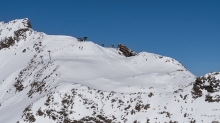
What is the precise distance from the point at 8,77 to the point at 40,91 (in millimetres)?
20230

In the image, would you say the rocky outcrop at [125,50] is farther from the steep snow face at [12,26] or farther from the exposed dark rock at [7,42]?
the exposed dark rock at [7,42]

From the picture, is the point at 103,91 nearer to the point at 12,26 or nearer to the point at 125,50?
the point at 125,50

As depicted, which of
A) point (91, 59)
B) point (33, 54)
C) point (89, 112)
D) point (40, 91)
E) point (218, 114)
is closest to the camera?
point (218, 114)

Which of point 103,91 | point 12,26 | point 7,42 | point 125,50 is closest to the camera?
point 103,91

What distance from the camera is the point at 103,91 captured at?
3825 centimetres

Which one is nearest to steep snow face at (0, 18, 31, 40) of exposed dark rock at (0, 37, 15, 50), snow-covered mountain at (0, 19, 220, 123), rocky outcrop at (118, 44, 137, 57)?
exposed dark rock at (0, 37, 15, 50)

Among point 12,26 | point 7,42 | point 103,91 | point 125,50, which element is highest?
point 12,26

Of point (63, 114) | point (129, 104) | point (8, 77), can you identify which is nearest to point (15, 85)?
point (8, 77)

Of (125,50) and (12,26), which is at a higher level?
(12,26)

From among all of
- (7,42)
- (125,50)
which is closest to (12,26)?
(7,42)

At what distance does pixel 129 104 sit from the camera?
36.2 m

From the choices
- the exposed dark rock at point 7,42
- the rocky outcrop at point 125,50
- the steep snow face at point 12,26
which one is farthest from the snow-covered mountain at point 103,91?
the steep snow face at point 12,26

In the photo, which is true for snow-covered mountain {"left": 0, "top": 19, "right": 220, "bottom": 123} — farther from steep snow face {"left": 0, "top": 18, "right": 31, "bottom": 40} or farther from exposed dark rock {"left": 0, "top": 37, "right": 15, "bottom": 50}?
steep snow face {"left": 0, "top": 18, "right": 31, "bottom": 40}

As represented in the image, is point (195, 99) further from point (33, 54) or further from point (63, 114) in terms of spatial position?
point (33, 54)
